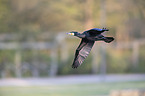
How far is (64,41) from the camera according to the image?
67.7 feet

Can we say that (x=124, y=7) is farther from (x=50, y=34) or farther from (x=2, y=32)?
(x=2, y=32)

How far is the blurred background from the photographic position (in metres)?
19.3

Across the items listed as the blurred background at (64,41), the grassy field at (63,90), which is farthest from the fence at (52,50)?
the grassy field at (63,90)

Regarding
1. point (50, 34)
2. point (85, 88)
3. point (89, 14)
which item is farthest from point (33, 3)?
point (85, 88)

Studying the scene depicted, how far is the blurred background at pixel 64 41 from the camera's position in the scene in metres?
19.3

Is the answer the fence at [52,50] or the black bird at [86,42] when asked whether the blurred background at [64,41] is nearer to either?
the fence at [52,50]

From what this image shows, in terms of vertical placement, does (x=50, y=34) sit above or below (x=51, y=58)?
above

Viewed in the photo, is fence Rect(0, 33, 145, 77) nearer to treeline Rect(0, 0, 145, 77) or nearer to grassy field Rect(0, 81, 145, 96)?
treeline Rect(0, 0, 145, 77)

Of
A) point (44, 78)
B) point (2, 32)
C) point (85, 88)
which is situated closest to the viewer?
point (85, 88)

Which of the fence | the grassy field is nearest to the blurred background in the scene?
the fence

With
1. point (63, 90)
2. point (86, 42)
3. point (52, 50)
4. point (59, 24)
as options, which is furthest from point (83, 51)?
point (59, 24)

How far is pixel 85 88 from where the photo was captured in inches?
603

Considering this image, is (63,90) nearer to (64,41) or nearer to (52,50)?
(52,50)

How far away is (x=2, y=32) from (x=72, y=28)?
4.03m
